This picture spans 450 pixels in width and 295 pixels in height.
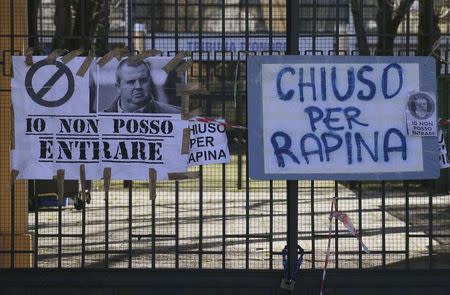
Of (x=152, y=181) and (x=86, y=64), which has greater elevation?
(x=86, y=64)

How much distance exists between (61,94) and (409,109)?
2.79m

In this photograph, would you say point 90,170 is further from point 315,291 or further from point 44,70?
point 315,291

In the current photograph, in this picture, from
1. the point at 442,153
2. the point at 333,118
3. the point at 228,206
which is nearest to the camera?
the point at 333,118

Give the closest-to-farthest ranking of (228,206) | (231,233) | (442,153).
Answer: (442,153) < (231,233) < (228,206)

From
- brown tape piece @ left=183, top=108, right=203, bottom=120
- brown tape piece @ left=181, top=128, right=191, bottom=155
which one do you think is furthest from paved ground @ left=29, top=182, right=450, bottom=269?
brown tape piece @ left=183, top=108, right=203, bottom=120

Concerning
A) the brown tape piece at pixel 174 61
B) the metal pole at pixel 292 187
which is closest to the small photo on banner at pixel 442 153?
the metal pole at pixel 292 187

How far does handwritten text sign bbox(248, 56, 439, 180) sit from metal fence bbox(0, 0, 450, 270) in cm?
22

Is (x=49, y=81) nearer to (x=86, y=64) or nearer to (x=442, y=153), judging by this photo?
(x=86, y=64)

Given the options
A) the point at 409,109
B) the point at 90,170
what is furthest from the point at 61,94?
the point at 409,109

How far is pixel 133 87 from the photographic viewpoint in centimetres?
574

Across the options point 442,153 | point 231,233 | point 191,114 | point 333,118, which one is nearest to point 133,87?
point 191,114

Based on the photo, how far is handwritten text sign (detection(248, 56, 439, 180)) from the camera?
222 inches

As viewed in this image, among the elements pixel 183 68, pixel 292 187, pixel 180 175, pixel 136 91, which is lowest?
pixel 292 187

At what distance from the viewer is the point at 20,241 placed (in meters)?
6.61
